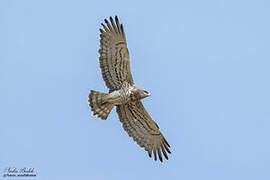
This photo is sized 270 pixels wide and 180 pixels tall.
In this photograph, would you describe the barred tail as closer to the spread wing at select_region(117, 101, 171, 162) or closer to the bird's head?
the spread wing at select_region(117, 101, 171, 162)

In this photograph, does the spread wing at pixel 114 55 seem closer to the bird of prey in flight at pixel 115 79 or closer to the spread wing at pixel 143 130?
the bird of prey in flight at pixel 115 79

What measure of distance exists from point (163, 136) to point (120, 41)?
118 inches

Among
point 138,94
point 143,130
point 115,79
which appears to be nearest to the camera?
point 138,94

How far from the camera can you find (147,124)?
11383 mm

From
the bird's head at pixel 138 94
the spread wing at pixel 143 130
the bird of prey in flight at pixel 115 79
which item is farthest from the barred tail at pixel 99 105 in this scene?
the bird's head at pixel 138 94

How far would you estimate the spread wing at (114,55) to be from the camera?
10.8 m

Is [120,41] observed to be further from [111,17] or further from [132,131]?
[132,131]

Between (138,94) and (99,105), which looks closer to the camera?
(138,94)

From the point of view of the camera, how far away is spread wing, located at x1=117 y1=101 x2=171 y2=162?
444 inches

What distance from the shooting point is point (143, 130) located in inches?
450

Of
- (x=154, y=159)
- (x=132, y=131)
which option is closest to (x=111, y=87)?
(x=132, y=131)

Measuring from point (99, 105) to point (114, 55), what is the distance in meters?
1.42

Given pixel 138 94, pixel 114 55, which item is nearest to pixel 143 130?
pixel 138 94

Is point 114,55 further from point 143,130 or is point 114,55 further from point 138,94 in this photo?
point 143,130
